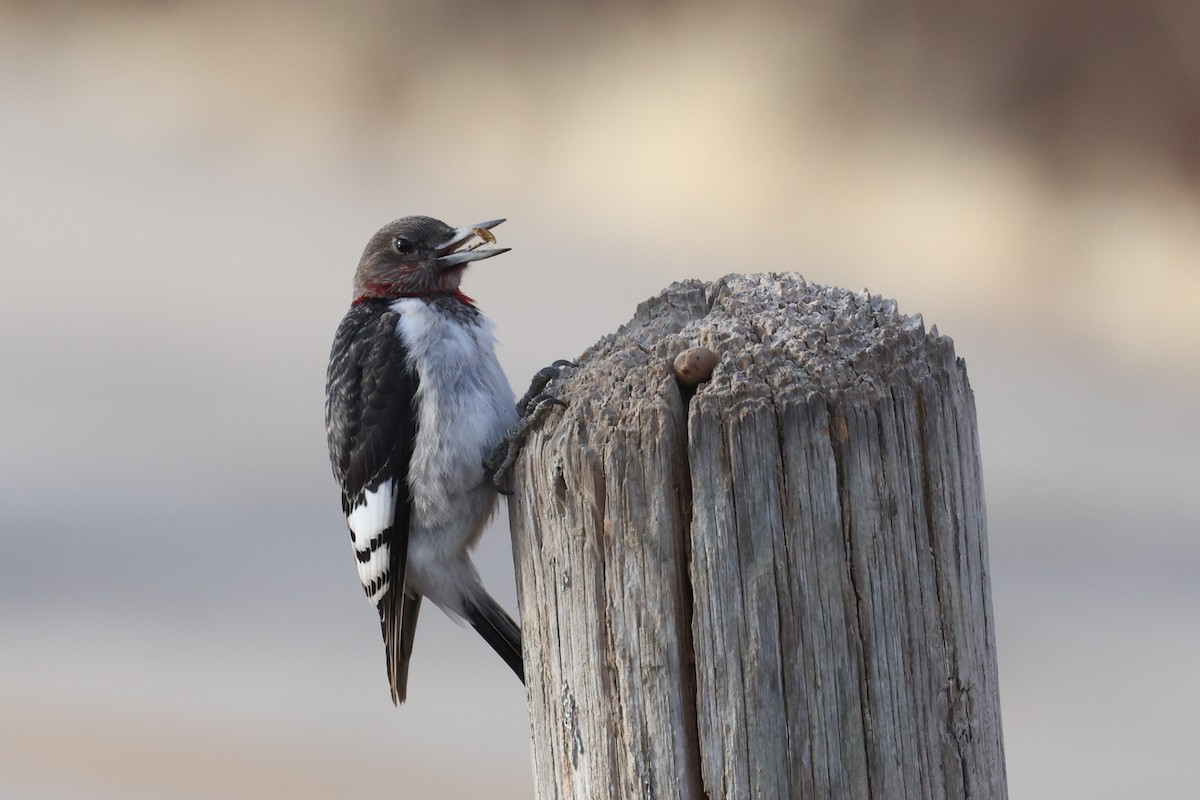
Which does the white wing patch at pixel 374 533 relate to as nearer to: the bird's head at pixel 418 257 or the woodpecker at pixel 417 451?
the woodpecker at pixel 417 451

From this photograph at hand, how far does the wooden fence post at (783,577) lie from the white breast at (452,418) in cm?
80

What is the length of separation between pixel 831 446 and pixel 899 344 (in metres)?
0.19

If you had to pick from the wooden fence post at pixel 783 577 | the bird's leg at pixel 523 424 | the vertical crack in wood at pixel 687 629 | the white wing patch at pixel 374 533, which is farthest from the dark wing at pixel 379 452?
the vertical crack in wood at pixel 687 629

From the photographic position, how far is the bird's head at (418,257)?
2957 millimetres

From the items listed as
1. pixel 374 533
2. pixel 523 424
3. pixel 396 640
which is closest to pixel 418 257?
pixel 374 533

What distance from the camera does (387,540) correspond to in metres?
2.58

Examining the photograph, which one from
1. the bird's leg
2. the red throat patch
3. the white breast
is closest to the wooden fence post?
the bird's leg

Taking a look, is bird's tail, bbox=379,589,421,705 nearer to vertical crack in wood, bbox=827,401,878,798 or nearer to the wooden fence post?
the wooden fence post

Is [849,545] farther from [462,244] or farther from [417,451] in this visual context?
[462,244]

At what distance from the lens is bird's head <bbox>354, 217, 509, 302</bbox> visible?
2957mm

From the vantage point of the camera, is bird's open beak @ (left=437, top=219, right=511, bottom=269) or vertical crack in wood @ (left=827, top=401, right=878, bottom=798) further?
bird's open beak @ (left=437, top=219, right=511, bottom=269)

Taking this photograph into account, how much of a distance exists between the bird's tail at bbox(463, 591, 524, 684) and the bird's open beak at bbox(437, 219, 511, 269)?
2.57 feet

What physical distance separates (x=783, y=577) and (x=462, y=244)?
5.68 feet

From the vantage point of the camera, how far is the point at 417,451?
98.7 inches
